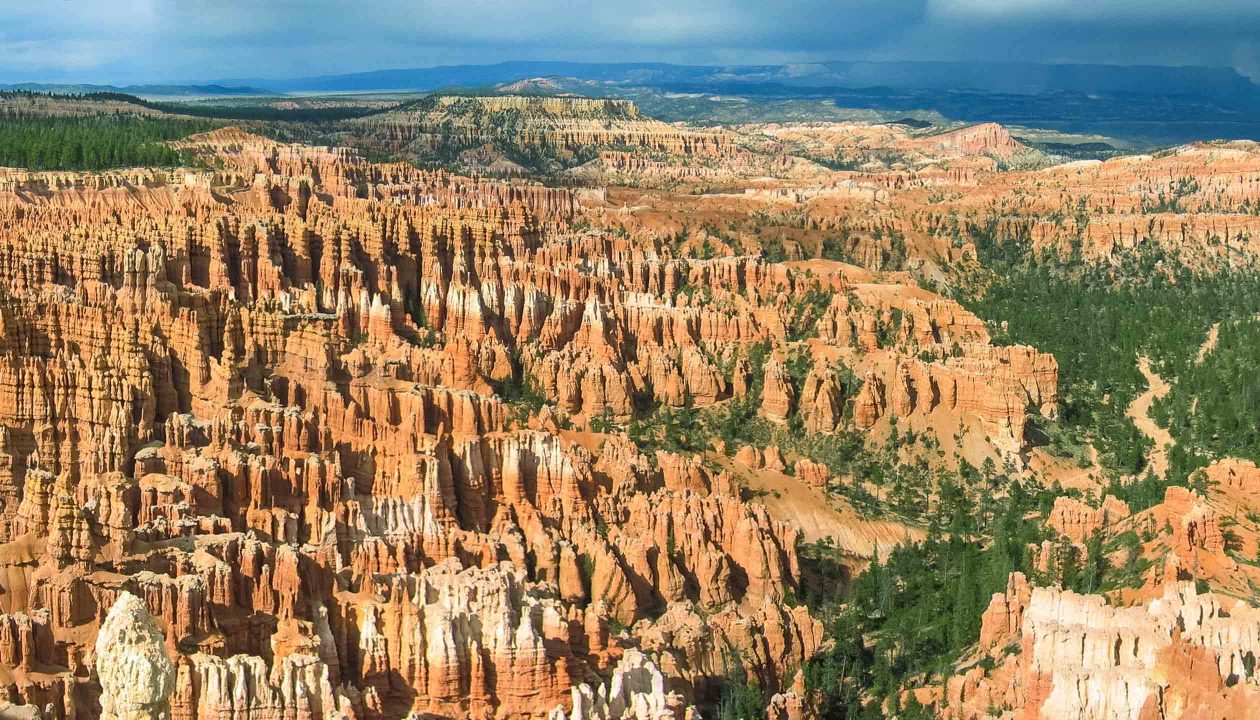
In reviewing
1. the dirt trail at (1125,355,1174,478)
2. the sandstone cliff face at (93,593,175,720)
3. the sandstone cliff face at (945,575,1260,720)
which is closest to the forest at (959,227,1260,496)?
the dirt trail at (1125,355,1174,478)

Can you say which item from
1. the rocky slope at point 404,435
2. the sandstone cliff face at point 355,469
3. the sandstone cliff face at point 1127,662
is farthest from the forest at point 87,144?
the sandstone cliff face at point 1127,662

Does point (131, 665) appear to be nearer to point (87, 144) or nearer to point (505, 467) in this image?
point (505, 467)

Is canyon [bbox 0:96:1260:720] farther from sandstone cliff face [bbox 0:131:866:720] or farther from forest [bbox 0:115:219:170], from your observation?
forest [bbox 0:115:219:170]

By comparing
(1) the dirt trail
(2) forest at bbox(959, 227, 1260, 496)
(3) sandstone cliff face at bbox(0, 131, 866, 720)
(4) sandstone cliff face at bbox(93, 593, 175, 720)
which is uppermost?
(4) sandstone cliff face at bbox(93, 593, 175, 720)

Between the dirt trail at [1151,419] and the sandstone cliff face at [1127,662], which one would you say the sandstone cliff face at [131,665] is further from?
the dirt trail at [1151,419]

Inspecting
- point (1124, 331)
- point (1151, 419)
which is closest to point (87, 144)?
point (1124, 331)

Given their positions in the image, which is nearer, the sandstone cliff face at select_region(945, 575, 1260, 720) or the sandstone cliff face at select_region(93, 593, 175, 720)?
the sandstone cliff face at select_region(93, 593, 175, 720)

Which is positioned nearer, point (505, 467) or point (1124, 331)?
point (505, 467)

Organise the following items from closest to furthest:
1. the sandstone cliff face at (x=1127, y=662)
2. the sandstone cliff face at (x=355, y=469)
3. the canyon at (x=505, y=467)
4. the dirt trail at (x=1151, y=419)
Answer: the sandstone cliff face at (x=1127, y=662) < the canyon at (x=505, y=467) < the sandstone cliff face at (x=355, y=469) < the dirt trail at (x=1151, y=419)
